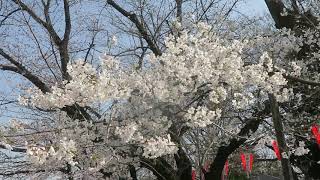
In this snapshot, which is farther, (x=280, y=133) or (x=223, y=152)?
(x=223, y=152)

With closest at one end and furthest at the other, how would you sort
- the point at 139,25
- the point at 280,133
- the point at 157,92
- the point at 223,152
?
1. the point at 157,92
2. the point at 280,133
3. the point at 139,25
4. the point at 223,152

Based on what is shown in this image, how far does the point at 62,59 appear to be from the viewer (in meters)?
9.77

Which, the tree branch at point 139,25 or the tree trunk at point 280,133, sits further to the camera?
the tree branch at point 139,25

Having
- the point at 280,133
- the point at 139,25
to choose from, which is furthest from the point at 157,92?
the point at 139,25

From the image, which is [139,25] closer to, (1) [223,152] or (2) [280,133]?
(1) [223,152]

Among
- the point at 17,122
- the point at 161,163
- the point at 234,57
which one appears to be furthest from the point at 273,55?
the point at 17,122

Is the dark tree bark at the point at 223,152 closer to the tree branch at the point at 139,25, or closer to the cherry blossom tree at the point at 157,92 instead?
the cherry blossom tree at the point at 157,92

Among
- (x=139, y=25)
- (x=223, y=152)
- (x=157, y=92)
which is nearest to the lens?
(x=157, y=92)

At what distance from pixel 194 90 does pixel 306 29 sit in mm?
5513

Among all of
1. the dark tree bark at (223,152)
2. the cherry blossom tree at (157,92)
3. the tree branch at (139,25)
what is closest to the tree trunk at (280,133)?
the cherry blossom tree at (157,92)

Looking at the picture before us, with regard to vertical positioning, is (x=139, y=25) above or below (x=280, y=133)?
above

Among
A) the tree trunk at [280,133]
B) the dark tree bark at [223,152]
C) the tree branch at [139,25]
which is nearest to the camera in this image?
the tree trunk at [280,133]

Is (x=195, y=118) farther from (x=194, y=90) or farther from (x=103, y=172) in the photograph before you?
(x=103, y=172)

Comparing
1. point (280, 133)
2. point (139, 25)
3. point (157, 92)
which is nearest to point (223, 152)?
point (280, 133)
